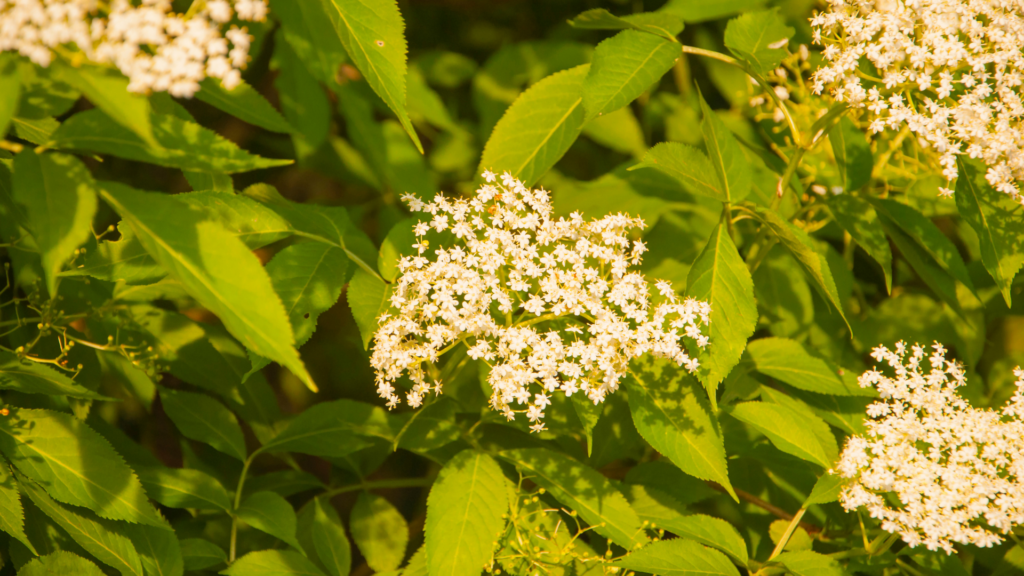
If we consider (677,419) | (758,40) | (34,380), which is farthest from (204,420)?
(758,40)

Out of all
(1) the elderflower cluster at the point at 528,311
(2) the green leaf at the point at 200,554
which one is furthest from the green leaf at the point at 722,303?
(2) the green leaf at the point at 200,554

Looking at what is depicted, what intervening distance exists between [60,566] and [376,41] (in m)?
1.38

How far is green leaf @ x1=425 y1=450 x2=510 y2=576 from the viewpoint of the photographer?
1.62 metres

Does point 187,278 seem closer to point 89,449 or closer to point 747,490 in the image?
point 89,449

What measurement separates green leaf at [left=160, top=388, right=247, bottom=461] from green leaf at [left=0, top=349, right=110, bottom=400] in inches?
15.4

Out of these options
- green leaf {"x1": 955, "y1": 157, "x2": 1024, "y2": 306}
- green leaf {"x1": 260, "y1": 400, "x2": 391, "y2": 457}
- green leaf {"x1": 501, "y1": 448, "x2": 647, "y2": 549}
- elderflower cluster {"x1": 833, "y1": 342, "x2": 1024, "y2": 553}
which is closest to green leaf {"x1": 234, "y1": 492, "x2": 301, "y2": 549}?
green leaf {"x1": 260, "y1": 400, "x2": 391, "y2": 457}

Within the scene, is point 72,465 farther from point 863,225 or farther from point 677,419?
point 863,225

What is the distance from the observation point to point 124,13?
3.89 feet

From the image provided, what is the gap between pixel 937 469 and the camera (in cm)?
169

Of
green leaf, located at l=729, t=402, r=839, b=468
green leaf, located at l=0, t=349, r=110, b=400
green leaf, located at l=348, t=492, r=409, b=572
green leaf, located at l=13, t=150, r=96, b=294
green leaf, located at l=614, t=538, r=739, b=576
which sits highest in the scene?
green leaf, located at l=729, t=402, r=839, b=468

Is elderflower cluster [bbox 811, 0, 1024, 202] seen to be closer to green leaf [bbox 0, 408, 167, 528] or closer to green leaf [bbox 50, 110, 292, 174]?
green leaf [bbox 50, 110, 292, 174]

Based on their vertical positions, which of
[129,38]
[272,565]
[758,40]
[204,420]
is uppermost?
[758,40]

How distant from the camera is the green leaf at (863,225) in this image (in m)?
1.98

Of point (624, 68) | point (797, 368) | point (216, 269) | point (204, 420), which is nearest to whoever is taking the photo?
point (216, 269)
